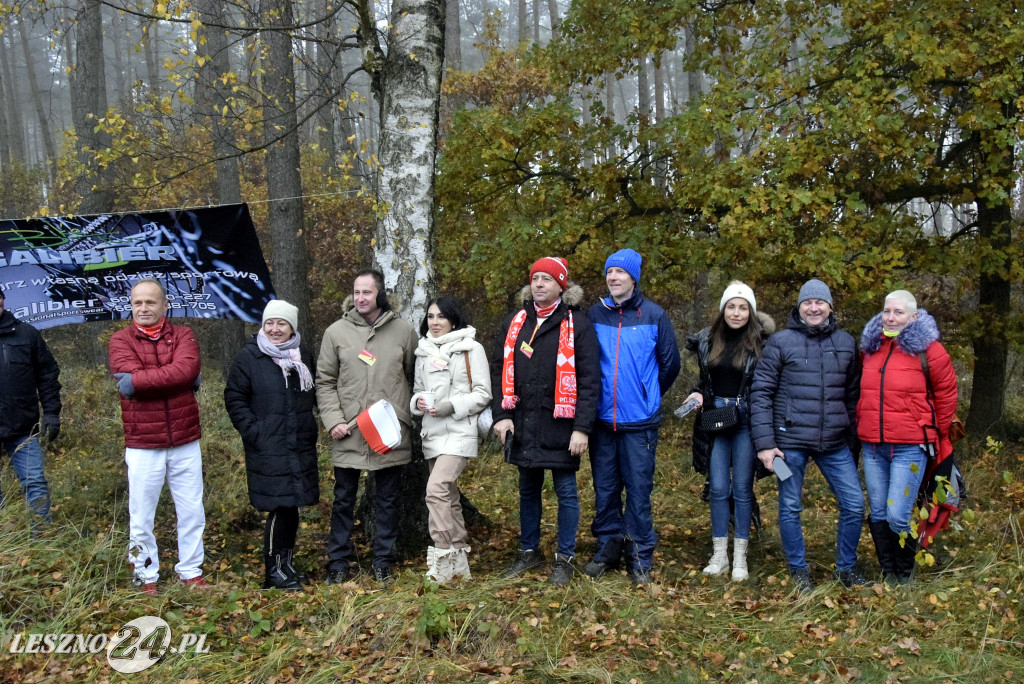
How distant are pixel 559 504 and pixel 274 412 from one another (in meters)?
1.96

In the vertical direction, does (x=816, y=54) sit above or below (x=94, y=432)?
above

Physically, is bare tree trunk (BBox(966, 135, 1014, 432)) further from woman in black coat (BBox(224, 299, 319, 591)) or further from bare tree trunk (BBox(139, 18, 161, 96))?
bare tree trunk (BBox(139, 18, 161, 96))

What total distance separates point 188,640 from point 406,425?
186cm

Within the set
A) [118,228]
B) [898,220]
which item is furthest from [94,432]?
[898,220]

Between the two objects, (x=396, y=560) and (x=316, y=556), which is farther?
(x=316, y=556)

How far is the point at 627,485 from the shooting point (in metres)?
5.41

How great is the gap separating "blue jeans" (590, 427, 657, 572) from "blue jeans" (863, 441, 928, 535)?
1410mm

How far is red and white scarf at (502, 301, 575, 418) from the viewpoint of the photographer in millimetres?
5113

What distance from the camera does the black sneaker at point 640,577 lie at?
205 inches

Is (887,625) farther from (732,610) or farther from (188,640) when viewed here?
(188,640)

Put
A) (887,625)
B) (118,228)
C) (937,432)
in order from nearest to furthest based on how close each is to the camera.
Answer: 1. (887,625)
2. (937,432)
3. (118,228)

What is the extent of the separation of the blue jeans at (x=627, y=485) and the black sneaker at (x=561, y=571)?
0.99ft

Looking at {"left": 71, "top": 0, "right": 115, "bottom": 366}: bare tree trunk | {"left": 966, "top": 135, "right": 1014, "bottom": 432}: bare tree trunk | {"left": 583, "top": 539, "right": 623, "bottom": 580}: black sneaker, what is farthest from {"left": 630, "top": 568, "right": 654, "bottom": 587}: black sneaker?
{"left": 71, "top": 0, "right": 115, "bottom": 366}: bare tree trunk

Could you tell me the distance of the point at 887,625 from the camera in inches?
180
